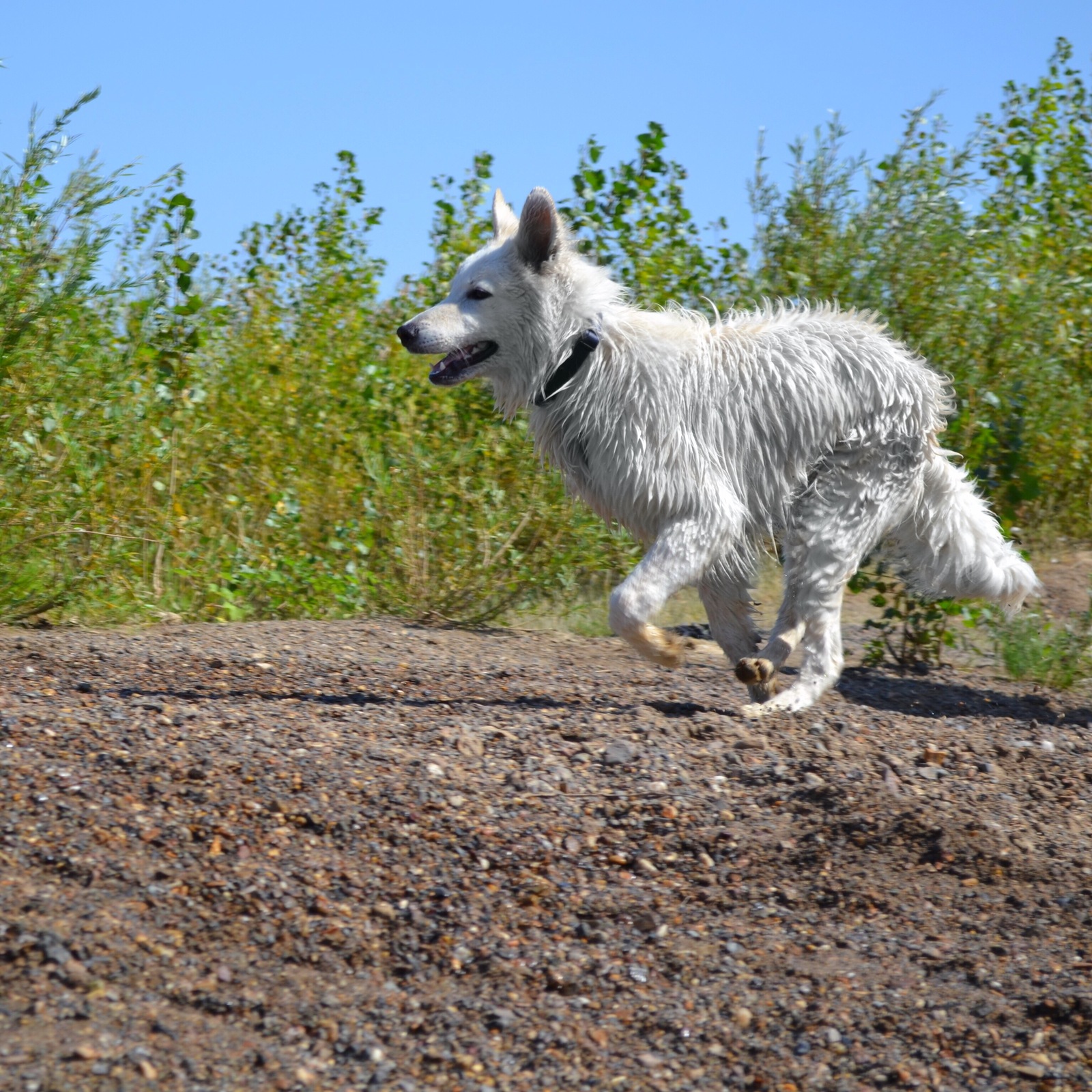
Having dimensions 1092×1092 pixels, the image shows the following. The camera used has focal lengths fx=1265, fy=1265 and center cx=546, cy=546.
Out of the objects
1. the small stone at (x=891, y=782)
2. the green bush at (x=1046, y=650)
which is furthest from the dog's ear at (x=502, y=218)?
the green bush at (x=1046, y=650)

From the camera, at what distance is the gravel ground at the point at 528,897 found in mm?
2779

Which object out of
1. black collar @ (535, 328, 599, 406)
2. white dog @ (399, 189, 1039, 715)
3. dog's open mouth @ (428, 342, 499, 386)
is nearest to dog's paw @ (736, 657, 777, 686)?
white dog @ (399, 189, 1039, 715)

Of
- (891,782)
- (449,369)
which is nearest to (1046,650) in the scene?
→ (891,782)

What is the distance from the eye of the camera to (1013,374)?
314 inches

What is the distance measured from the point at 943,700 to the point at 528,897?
362cm

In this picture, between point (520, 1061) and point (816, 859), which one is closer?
point (520, 1061)

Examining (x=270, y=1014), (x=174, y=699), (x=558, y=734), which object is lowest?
(x=270, y=1014)

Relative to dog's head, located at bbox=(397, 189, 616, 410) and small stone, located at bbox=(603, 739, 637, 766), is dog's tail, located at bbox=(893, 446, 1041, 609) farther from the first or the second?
small stone, located at bbox=(603, 739, 637, 766)

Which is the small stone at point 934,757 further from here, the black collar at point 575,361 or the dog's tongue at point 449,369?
the dog's tongue at point 449,369

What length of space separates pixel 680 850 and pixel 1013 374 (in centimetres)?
522

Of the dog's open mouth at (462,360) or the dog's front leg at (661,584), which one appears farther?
the dog's open mouth at (462,360)

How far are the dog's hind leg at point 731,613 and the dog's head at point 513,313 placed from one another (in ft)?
3.88

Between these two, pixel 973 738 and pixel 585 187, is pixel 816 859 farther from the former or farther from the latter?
pixel 585 187

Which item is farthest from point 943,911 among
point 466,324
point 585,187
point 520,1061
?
point 585,187
